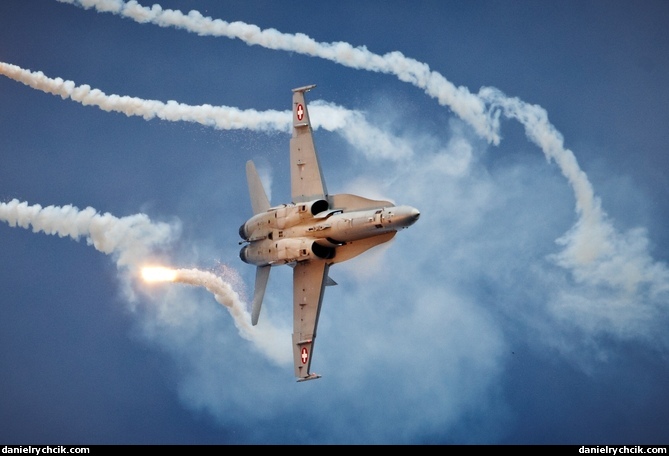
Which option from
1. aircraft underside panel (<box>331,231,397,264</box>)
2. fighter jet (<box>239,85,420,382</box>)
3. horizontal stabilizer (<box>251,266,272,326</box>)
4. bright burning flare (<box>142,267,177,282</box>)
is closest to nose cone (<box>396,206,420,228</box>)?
fighter jet (<box>239,85,420,382</box>)

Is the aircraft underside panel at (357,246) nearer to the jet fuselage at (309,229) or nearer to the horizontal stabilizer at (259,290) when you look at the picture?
the jet fuselage at (309,229)

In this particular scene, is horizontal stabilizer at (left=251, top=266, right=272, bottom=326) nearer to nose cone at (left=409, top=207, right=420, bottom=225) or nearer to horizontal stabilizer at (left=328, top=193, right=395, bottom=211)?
horizontal stabilizer at (left=328, top=193, right=395, bottom=211)

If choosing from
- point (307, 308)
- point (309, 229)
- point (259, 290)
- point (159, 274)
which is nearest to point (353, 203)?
point (309, 229)

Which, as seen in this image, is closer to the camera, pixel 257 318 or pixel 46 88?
pixel 257 318

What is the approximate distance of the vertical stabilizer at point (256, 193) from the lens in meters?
35.8

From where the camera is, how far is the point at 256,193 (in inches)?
1414

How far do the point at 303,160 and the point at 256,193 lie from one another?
1307 mm

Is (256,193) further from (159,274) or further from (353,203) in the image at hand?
(159,274)

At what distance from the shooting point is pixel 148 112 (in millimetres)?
37875
